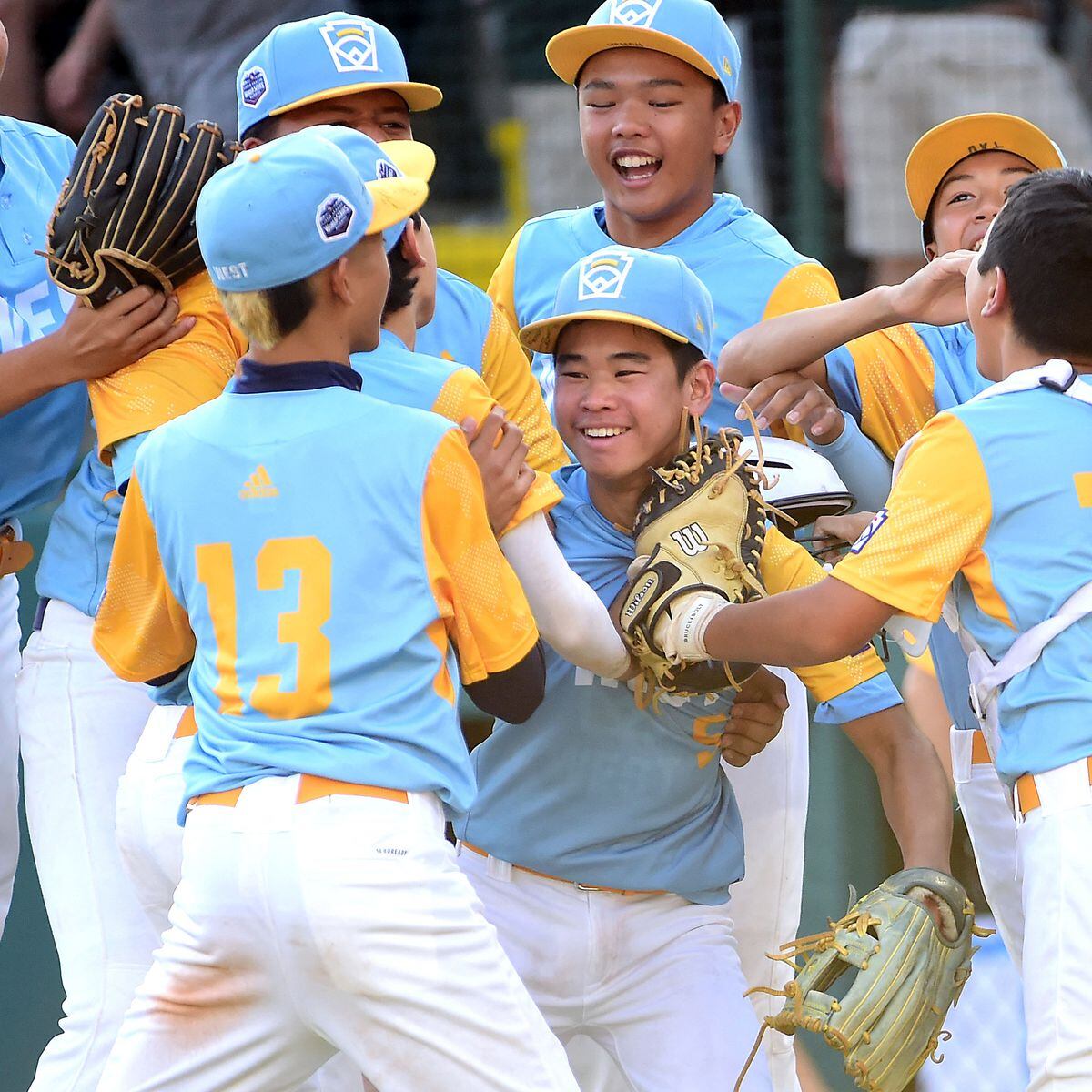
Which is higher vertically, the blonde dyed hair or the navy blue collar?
the blonde dyed hair

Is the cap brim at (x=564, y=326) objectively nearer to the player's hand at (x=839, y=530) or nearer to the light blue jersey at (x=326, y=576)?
the player's hand at (x=839, y=530)

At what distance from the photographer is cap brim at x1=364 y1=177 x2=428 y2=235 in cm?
264

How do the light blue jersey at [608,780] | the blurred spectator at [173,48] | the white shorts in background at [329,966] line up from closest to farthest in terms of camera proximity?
1. the white shorts in background at [329,966]
2. the light blue jersey at [608,780]
3. the blurred spectator at [173,48]

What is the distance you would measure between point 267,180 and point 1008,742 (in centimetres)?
140

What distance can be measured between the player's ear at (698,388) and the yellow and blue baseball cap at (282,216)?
29.4 inches

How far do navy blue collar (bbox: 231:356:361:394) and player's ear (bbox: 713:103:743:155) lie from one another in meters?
1.46

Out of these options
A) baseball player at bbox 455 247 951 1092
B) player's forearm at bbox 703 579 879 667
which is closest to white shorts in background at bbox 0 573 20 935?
baseball player at bbox 455 247 951 1092

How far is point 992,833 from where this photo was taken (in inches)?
139

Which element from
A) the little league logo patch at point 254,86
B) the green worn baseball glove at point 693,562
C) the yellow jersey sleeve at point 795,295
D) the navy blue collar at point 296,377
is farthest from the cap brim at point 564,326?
the little league logo patch at point 254,86

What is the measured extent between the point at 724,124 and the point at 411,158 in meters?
1.05

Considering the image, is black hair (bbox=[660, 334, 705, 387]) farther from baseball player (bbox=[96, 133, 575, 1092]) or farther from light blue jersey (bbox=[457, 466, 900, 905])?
baseball player (bbox=[96, 133, 575, 1092])

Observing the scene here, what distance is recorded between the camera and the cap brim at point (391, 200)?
2.64 meters

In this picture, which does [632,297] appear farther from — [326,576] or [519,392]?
[326,576]

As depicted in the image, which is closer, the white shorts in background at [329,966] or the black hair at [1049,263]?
the white shorts in background at [329,966]
